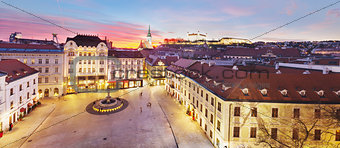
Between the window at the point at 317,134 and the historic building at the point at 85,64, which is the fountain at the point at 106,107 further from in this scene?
the window at the point at 317,134

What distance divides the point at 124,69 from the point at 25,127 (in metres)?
31.4

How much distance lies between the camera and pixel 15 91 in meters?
28.5

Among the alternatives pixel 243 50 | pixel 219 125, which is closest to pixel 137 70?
pixel 219 125

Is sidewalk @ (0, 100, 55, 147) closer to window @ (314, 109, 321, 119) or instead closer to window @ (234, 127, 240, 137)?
window @ (234, 127, 240, 137)

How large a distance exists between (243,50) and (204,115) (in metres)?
90.2

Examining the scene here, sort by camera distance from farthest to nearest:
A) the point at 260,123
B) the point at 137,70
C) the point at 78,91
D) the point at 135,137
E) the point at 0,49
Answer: the point at 137,70, the point at 78,91, the point at 0,49, the point at 135,137, the point at 260,123

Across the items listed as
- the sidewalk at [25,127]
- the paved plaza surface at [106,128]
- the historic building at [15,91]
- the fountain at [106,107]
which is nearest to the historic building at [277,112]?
the paved plaza surface at [106,128]

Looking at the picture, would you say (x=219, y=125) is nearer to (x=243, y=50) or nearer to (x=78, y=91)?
(x=78, y=91)

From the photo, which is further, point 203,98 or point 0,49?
point 0,49

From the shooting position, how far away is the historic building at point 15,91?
2495 centimetres

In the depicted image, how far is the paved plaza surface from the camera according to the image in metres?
22.9

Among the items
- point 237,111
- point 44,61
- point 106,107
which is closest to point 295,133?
point 237,111

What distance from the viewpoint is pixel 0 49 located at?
122 feet

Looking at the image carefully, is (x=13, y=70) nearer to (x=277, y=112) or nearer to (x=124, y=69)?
(x=124, y=69)
